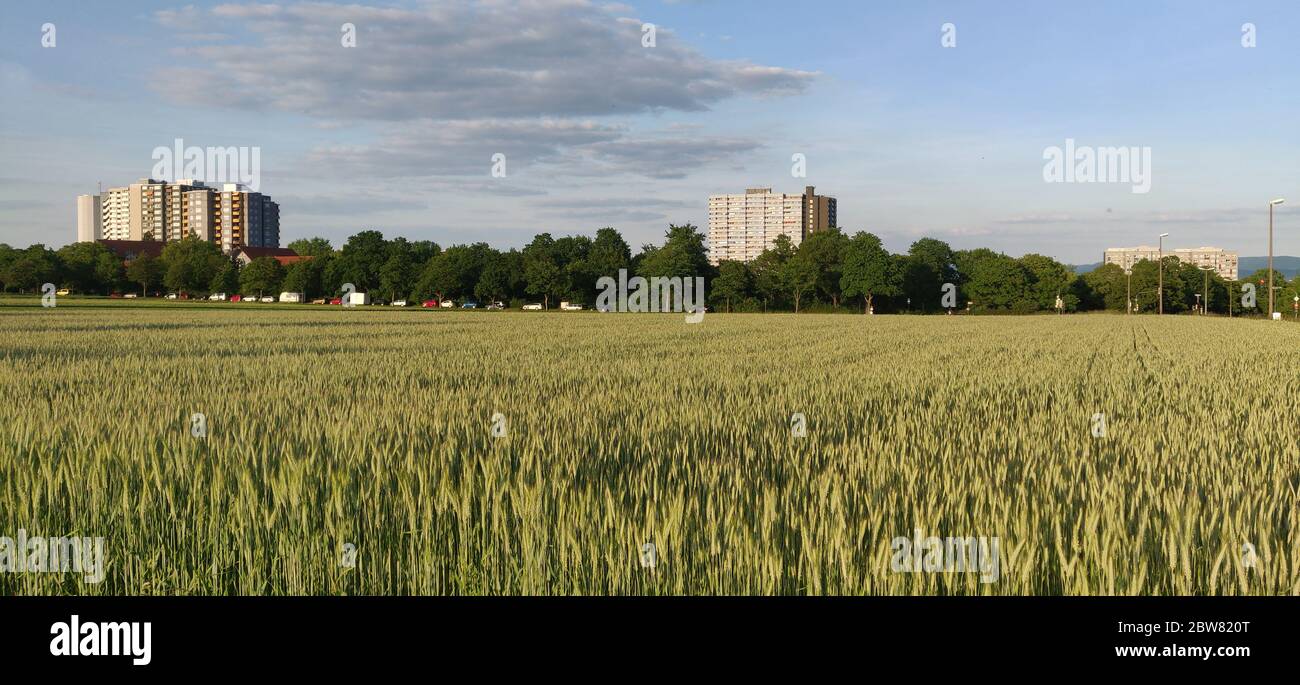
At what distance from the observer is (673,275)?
339 ft

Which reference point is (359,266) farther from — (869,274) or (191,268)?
(869,274)

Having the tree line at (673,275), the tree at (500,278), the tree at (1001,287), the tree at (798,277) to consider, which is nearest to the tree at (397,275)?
the tree line at (673,275)

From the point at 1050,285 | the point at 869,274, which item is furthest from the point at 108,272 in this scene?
the point at 1050,285

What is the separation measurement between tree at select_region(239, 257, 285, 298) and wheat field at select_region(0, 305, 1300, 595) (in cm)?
11237

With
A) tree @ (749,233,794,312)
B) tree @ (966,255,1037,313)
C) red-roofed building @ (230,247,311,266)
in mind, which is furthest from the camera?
red-roofed building @ (230,247,311,266)

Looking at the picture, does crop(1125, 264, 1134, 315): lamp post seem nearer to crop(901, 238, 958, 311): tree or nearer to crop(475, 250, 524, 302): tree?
crop(901, 238, 958, 311): tree

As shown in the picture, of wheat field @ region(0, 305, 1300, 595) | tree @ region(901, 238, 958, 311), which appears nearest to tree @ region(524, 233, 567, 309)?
tree @ region(901, 238, 958, 311)

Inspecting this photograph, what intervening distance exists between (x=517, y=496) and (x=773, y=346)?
716 inches

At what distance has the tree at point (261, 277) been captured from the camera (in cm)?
11650

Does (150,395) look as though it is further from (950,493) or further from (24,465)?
(950,493)

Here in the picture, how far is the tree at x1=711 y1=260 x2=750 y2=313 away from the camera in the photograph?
334ft

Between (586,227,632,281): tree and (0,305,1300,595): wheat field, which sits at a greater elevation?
(586,227,632,281): tree

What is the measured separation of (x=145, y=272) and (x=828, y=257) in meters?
85.4
